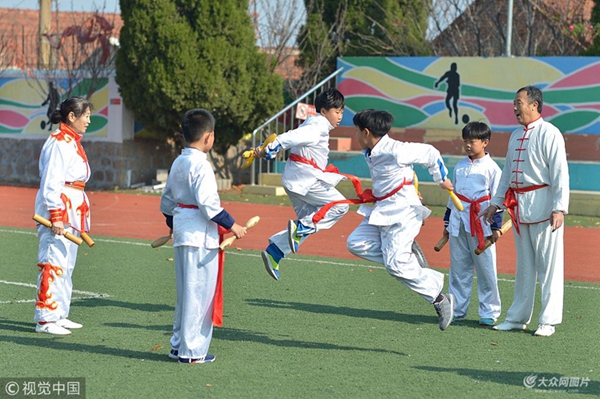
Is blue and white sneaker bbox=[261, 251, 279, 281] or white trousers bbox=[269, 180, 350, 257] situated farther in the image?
white trousers bbox=[269, 180, 350, 257]

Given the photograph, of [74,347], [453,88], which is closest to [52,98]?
[453,88]

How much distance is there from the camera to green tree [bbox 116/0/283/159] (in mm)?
20312

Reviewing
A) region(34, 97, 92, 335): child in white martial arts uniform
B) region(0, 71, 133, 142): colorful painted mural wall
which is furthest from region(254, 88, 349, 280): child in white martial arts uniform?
region(0, 71, 133, 142): colorful painted mural wall

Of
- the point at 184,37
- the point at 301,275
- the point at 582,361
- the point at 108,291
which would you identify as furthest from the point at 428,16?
the point at 582,361

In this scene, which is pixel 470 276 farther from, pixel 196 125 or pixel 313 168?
pixel 196 125

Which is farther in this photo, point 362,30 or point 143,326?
point 362,30

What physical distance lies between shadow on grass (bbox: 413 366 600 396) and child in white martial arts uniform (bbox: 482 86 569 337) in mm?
1333

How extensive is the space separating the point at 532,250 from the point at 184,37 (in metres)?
13.9

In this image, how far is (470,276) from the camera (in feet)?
27.3

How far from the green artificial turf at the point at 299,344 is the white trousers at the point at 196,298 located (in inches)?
6.7

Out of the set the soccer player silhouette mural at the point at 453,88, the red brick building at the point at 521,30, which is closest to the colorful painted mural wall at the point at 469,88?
the soccer player silhouette mural at the point at 453,88

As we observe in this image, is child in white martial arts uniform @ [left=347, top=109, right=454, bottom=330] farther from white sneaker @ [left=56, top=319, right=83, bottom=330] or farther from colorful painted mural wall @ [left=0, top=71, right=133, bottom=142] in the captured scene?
colorful painted mural wall @ [left=0, top=71, right=133, bottom=142]

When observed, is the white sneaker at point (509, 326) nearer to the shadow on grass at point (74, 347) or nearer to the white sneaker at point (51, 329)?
the shadow on grass at point (74, 347)

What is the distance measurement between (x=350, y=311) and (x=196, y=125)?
2.75m
